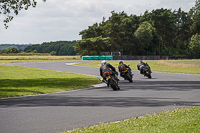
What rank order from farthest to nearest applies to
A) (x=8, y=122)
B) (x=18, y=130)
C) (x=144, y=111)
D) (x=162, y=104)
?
(x=162, y=104)
(x=144, y=111)
(x=8, y=122)
(x=18, y=130)

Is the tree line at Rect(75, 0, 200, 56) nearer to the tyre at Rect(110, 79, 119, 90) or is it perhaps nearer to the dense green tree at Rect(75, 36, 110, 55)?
the dense green tree at Rect(75, 36, 110, 55)

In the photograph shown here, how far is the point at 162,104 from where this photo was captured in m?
11.0

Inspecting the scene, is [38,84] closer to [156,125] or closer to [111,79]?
[111,79]

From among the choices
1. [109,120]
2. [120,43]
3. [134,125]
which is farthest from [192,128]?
[120,43]

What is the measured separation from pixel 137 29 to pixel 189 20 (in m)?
36.1

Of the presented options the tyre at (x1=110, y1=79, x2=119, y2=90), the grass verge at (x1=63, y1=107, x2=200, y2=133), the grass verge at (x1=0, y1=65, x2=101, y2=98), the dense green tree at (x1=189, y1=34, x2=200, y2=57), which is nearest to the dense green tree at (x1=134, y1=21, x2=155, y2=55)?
the dense green tree at (x1=189, y1=34, x2=200, y2=57)

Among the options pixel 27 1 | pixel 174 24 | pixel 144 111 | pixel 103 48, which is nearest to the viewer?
pixel 144 111

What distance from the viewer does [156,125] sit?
6.94m

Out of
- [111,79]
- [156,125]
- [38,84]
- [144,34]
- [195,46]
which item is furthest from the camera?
[195,46]

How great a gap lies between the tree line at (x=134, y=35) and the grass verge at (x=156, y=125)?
85.3 metres

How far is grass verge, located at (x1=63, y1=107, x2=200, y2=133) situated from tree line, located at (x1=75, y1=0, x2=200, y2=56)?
85311 millimetres

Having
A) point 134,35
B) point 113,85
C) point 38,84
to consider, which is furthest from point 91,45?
point 113,85

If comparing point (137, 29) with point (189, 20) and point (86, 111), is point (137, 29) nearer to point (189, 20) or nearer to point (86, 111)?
point (189, 20)

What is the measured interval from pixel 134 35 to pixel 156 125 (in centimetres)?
10208
